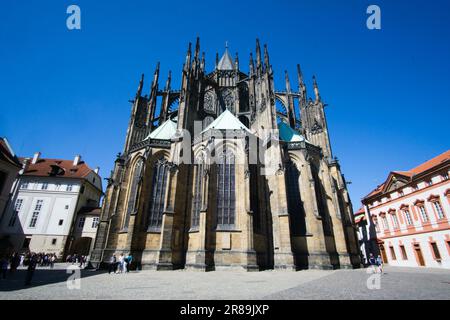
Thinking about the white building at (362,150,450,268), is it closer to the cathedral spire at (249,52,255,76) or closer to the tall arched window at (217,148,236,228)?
the tall arched window at (217,148,236,228)

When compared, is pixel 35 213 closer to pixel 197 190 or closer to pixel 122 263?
pixel 122 263

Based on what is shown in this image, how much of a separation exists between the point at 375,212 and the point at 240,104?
22603 mm

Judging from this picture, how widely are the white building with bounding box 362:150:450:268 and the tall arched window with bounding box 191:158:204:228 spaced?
67.7 feet

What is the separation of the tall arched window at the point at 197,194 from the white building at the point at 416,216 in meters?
20.6

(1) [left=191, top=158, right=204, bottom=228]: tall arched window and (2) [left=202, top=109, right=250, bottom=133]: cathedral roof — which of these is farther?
(2) [left=202, top=109, right=250, bottom=133]: cathedral roof

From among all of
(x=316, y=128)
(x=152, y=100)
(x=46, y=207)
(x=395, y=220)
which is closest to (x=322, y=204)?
(x=316, y=128)

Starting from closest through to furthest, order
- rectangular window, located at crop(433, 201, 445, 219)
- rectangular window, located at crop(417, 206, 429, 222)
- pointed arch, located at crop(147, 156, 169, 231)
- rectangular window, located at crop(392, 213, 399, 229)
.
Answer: pointed arch, located at crop(147, 156, 169, 231), rectangular window, located at crop(433, 201, 445, 219), rectangular window, located at crop(417, 206, 429, 222), rectangular window, located at crop(392, 213, 399, 229)

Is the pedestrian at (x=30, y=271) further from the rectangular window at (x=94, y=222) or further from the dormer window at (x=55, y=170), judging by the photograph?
the dormer window at (x=55, y=170)

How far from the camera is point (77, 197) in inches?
1172

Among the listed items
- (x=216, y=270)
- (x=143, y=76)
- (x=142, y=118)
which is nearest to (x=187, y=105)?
(x=142, y=118)

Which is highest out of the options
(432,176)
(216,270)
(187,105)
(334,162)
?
(187,105)

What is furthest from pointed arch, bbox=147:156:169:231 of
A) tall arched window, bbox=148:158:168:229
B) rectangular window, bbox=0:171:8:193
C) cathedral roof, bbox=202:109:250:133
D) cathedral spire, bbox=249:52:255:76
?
cathedral spire, bbox=249:52:255:76

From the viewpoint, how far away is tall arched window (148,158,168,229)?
55.8 ft
